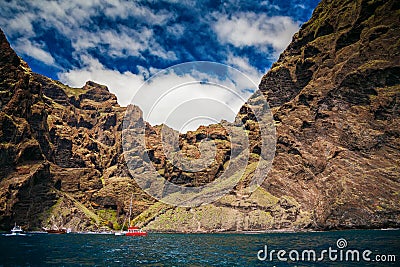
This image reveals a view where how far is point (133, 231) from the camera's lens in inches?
7456

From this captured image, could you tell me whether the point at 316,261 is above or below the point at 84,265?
above

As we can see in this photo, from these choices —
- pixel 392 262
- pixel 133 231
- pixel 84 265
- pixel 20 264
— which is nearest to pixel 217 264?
pixel 84 265

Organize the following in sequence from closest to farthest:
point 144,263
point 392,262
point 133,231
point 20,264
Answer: point 392,262 → point 20,264 → point 144,263 → point 133,231

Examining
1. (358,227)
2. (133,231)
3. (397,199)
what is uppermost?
(397,199)

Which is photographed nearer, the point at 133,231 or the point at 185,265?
the point at 185,265

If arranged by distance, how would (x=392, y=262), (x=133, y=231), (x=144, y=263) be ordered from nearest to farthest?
(x=392, y=262) < (x=144, y=263) < (x=133, y=231)

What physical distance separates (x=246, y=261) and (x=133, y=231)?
14485 centimetres

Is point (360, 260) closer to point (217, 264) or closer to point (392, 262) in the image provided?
point (392, 262)

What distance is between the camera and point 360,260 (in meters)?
52.2

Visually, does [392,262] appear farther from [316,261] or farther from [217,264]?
[217,264]

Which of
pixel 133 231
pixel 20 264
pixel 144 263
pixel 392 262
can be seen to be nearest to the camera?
pixel 392 262

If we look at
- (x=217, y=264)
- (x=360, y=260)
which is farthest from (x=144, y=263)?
(x=360, y=260)

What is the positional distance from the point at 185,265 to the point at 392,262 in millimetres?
29584

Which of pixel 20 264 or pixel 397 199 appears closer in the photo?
pixel 20 264
